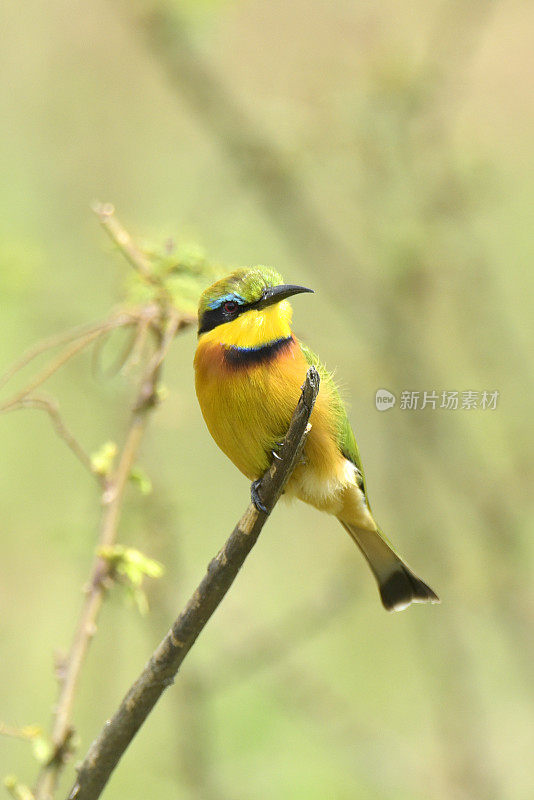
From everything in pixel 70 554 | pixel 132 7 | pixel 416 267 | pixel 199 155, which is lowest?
pixel 70 554

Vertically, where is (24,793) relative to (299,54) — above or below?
below

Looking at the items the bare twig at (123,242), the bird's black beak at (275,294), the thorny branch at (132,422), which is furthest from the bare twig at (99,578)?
the bird's black beak at (275,294)

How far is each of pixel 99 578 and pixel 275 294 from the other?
0.70 meters

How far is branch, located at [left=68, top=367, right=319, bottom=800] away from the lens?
1.49 metres

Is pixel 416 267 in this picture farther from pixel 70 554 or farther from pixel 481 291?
pixel 70 554

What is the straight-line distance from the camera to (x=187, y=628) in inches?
59.3

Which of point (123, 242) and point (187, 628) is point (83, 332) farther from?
point (187, 628)

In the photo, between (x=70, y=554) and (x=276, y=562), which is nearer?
(x=70, y=554)

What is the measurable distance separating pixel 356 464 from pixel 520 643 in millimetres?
1844

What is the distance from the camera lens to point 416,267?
3.28 meters

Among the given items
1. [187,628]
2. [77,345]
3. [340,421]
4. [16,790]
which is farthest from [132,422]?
[16,790]

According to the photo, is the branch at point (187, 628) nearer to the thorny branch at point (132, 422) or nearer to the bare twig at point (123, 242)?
the thorny branch at point (132, 422)

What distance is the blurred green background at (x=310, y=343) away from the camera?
3238mm

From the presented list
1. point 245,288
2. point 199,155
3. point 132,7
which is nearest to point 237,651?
point 245,288
